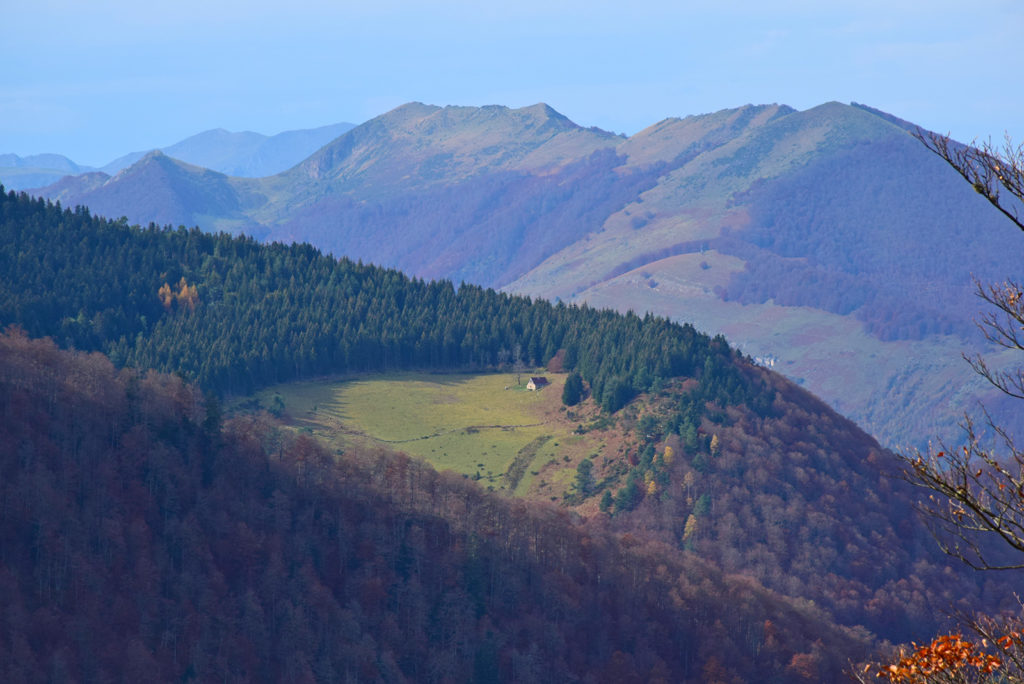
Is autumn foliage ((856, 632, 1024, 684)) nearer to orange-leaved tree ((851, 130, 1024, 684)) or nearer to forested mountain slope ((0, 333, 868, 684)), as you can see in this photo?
orange-leaved tree ((851, 130, 1024, 684))

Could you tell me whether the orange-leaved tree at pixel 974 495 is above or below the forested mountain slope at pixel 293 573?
above

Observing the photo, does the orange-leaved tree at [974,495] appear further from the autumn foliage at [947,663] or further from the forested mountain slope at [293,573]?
the forested mountain slope at [293,573]

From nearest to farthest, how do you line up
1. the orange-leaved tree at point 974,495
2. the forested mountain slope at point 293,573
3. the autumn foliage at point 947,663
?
1. the orange-leaved tree at point 974,495
2. the autumn foliage at point 947,663
3. the forested mountain slope at point 293,573

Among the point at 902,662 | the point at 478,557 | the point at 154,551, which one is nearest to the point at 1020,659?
the point at 902,662

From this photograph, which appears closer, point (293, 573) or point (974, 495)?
point (974, 495)

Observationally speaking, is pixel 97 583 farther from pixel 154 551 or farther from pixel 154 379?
pixel 154 379

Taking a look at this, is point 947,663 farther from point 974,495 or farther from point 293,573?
point 293,573

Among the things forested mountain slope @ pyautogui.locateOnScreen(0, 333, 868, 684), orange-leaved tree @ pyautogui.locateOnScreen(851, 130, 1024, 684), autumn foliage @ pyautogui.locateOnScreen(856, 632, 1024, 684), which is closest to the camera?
orange-leaved tree @ pyautogui.locateOnScreen(851, 130, 1024, 684)

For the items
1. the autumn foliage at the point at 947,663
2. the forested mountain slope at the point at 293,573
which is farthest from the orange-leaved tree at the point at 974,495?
Result: the forested mountain slope at the point at 293,573

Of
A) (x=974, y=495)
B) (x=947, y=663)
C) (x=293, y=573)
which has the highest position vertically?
(x=974, y=495)

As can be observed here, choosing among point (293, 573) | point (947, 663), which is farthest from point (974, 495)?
point (293, 573)

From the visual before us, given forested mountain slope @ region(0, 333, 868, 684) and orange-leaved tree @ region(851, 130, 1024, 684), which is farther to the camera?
forested mountain slope @ region(0, 333, 868, 684)

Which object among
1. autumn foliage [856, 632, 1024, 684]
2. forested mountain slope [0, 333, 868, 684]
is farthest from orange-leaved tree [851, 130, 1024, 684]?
forested mountain slope [0, 333, 868, 684]

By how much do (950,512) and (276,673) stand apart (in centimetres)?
12021
